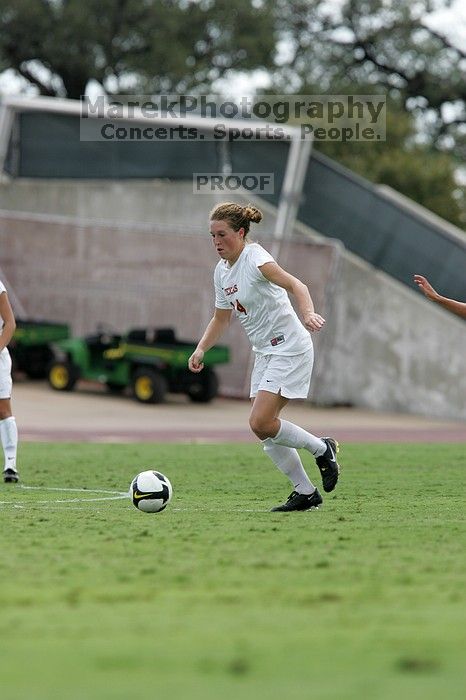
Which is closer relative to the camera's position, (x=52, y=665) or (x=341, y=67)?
(x=52, y=665)

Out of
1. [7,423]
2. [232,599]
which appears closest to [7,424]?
[7,423]

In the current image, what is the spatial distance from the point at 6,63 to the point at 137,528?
41.2 m

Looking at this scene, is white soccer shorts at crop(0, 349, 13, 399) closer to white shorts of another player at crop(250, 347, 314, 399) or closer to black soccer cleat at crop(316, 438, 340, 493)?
white shorts of another player at crop(250, 347, 314, 399)

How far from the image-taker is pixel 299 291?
878 centimetres

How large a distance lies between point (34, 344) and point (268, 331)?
57.3ft

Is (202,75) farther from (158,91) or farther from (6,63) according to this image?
(6,63)

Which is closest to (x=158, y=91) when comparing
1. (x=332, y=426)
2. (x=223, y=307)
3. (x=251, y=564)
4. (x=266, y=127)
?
(x=266, y=127)

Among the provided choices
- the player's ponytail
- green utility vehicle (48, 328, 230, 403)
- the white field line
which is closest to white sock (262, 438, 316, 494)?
the player's ponytail

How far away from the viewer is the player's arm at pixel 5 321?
37.2 feet

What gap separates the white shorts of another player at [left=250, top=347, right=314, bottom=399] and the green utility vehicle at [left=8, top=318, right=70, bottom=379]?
16939 millimetres

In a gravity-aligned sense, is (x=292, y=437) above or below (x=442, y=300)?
below

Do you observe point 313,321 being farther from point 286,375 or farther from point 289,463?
point 289,463

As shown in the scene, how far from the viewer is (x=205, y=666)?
452 centimetres

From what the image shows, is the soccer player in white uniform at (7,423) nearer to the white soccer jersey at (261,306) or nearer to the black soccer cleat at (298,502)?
the white soccer jersey at (261,306)
